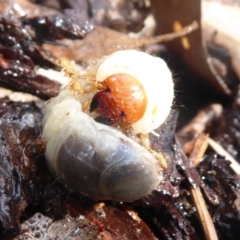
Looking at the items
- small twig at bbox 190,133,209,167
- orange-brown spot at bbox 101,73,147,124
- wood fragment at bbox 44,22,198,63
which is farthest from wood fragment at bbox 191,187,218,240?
wood fragment at bbox 44,22,198,63

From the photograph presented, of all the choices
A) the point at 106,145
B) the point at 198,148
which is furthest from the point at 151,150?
the point at 198,148

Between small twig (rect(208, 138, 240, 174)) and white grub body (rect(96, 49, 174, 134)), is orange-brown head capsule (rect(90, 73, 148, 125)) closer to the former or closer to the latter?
white grub body (rect(96, 49, 174, 134))

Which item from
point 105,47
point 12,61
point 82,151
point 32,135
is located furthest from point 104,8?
point 82,151

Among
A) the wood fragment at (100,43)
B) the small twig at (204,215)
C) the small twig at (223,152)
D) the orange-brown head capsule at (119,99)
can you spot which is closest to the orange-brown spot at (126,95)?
the orange-brown head capsule at (119,99)

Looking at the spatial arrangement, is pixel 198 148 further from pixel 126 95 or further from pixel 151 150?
pixel 126 95

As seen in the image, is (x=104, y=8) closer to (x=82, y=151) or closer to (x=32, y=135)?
(x=32, y=135)

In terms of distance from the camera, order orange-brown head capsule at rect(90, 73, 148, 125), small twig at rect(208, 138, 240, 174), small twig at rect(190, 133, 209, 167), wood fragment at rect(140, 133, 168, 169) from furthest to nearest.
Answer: small twig at rect(208, 138, 240, 174) < small twig at rect(190, 133, 209, 167) < wood fragment at rect(140, 133, 168, 169) < orange-brown head capsule at rect(90, 73, 148, 125)

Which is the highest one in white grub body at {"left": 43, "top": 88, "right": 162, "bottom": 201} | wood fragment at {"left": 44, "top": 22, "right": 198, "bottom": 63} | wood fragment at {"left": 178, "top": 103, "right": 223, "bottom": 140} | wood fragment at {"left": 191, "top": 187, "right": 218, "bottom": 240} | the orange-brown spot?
wood fragment at {"left": 44, "top": 22, "right": 198, "bottom": 63}
